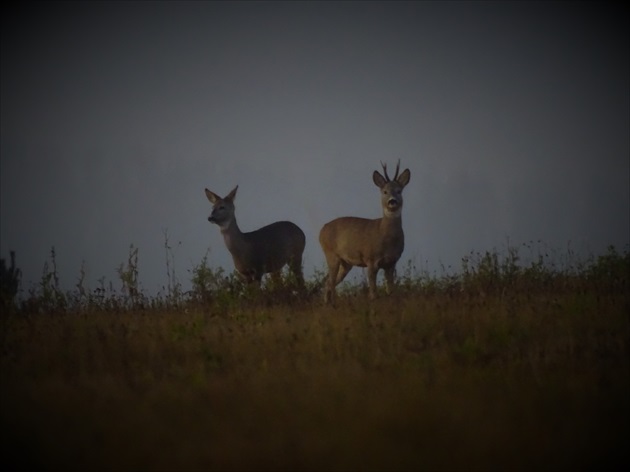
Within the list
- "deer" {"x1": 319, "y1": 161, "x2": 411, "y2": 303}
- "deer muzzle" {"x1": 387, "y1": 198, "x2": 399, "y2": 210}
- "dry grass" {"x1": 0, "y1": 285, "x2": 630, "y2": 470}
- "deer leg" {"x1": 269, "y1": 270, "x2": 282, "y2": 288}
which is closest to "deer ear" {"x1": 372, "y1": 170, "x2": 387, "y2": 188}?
"deer" {"x1": 319, "y1": 161, "x2": 411, "y2": 303}

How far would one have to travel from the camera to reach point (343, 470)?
363cm

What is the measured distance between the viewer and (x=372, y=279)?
392 inches

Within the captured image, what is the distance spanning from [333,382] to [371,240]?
560 centimetres

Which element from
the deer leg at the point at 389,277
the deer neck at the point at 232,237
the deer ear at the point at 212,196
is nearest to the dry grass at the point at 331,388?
the deer leg at the point at 389,277

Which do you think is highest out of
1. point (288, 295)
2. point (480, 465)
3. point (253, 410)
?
point (288, 295)

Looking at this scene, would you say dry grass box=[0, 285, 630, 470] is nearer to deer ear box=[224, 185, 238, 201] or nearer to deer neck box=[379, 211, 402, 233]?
deer neck box=[379, 211, 402, 233]

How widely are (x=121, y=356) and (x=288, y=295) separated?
3749 millimetres

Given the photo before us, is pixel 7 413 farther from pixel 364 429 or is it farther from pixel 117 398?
pixel 364 429

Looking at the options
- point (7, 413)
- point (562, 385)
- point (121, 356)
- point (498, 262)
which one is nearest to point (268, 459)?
point (7, 413)

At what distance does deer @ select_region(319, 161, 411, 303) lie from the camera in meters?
10.2

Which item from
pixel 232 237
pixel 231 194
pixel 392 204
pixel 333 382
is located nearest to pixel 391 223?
pixel 392 204

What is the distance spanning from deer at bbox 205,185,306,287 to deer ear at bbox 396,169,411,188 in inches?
88.2

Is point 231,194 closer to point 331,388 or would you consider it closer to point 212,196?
point 212,196

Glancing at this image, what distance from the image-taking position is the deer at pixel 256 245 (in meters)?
11.5
